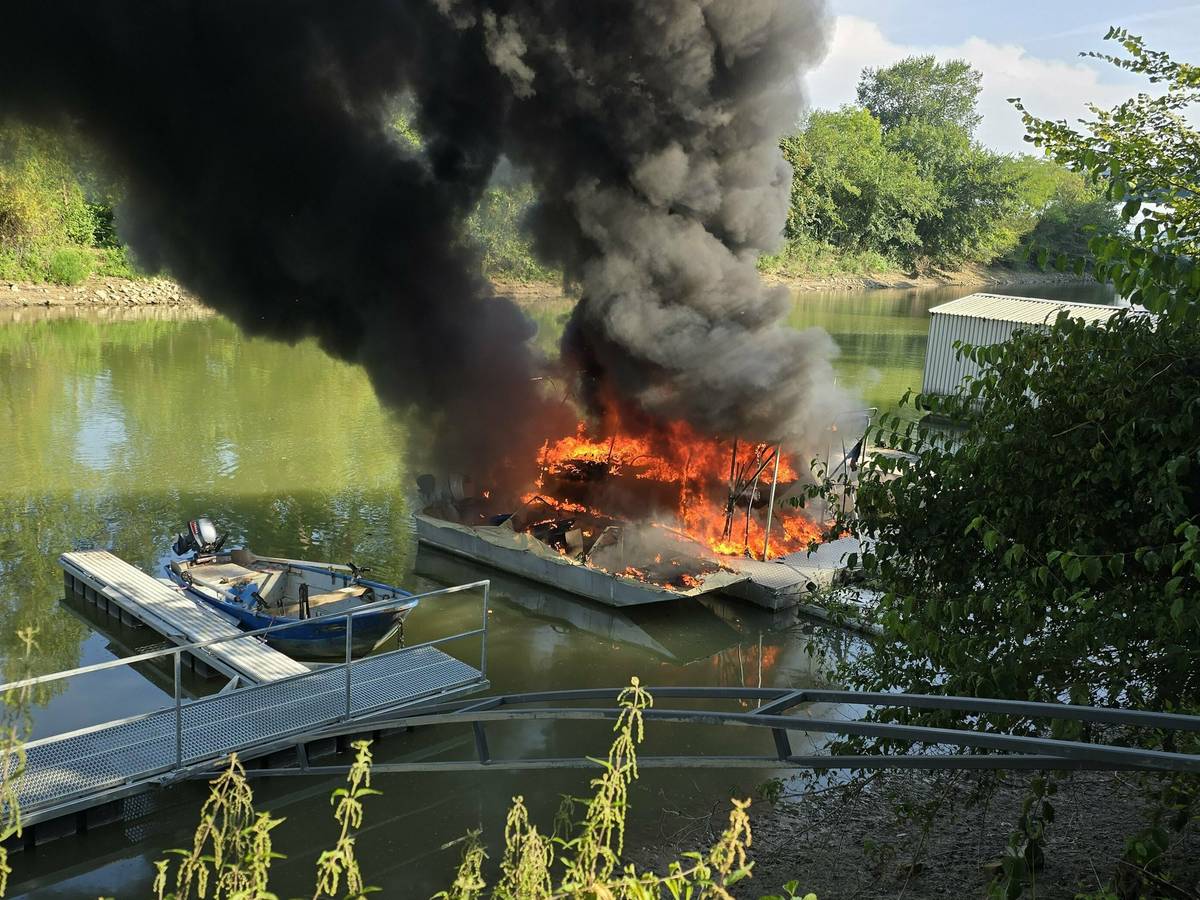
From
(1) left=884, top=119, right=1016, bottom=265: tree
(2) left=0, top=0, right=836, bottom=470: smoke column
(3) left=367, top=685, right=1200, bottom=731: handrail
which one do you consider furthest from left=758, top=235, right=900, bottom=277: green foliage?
(3) left=367, top=685, right=1200, bottom=731: handrail

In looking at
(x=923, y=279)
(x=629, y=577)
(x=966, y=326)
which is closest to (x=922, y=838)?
(x=629, y=577)

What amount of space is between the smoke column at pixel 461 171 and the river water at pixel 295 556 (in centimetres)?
235

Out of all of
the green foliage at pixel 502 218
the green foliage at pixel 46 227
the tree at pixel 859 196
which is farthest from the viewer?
the tree at pixel 859 196

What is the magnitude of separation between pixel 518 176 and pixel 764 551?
311 inches

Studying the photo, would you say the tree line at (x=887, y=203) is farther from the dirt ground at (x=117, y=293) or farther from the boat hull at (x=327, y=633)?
the boat hull at (x=327, y=633)

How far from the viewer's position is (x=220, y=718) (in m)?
8.73

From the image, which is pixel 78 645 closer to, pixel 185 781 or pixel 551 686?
pixel 185 781

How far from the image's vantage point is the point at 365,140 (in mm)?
16859

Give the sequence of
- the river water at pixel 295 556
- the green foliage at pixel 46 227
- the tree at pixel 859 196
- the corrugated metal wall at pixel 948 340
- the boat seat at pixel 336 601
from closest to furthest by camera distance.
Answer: the river water at pixel 295 556
the boat seat at pixel 336 601
the corrugated metal wall at pixel 948 340
the green foliage at pixel 46 227
the tree at pixel 859 196

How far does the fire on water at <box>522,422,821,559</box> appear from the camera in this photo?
14.6 meters

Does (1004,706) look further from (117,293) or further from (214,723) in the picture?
(117,293)

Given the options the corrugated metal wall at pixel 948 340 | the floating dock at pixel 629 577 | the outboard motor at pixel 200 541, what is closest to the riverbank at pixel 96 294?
the corrugated metal wall at pixel 948 340

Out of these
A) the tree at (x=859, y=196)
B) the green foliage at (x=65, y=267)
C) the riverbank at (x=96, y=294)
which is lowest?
the riverbank at (x=96, y=294)

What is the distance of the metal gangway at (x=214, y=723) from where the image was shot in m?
7.63
